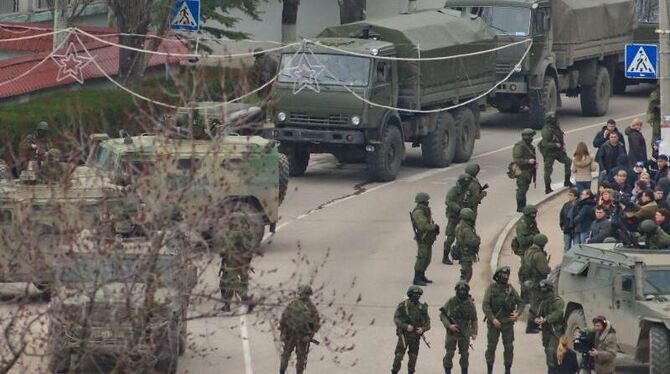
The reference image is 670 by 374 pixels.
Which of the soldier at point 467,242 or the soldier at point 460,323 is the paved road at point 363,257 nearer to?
the soldier at point 467,242

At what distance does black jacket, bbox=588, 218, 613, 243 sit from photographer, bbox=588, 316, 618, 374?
475 centimetres

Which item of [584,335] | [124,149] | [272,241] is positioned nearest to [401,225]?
[272,241]

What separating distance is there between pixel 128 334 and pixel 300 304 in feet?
21.4

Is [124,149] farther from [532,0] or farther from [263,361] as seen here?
[532,0]

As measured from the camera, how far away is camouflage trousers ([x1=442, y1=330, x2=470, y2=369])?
2091 cm

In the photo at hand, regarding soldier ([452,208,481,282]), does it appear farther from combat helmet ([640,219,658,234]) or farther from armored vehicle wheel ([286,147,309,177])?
armored vehicle wheel ([286,147,309,177])

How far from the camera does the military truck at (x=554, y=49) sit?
38844 mm

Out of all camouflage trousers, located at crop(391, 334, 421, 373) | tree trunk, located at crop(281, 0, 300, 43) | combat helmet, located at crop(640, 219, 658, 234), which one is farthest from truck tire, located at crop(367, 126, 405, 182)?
tree trunk, located at crop(281, 0, 300, 43)

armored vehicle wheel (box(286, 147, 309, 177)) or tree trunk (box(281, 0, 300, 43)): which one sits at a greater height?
tree trunk (box(281, 0, 300, 43))

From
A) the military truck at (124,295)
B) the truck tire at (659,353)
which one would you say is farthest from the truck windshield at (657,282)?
the military truck at (124,295)

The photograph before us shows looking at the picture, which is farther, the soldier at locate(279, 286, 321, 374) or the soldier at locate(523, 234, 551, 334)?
the soldier at locate(523, 234, 551, 334)

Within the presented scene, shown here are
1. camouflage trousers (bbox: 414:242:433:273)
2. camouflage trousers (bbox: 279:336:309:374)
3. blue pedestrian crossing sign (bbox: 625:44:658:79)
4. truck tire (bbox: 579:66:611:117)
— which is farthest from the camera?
truck tire (bbox: 579:66:611:117)

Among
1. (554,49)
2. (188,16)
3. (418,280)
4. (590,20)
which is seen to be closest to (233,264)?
(418,280)

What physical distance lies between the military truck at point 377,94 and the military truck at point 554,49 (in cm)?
290
